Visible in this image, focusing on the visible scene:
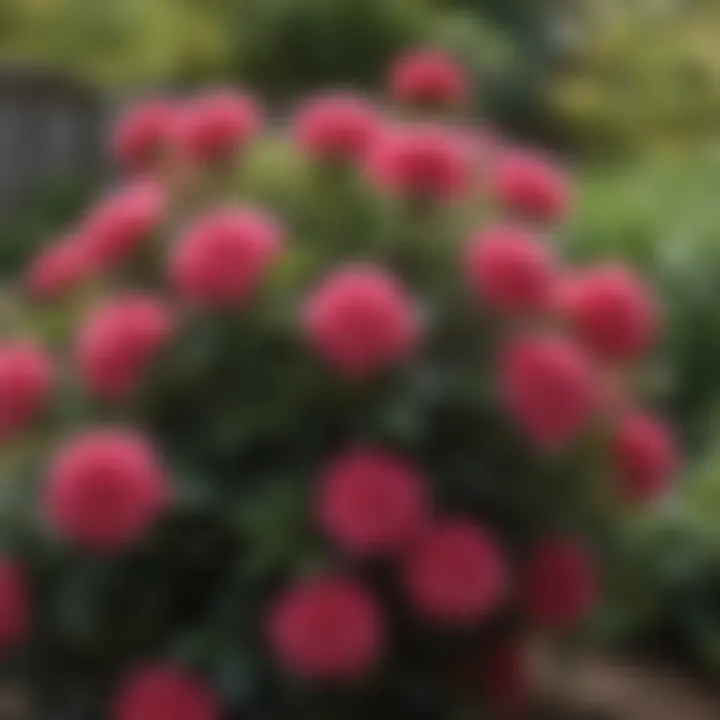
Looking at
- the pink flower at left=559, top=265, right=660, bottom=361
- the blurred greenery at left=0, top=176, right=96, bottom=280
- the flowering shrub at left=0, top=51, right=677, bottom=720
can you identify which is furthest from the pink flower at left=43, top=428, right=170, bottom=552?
the blurred greenery at left=0, top=176, right=96, bottom=280

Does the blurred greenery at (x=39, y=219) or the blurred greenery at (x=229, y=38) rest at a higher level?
the blurred greenery at (x=229, y=38)

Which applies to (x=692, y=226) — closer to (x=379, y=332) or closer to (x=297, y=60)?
(x=379, y=332)

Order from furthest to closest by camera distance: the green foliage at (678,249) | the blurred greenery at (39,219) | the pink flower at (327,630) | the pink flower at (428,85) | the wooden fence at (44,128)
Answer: the wooden fence at (44,128), the blurred greenery at (39,219), the green foliage at (678,249), the pink flower at (428,85), the pink flower at (327,630)

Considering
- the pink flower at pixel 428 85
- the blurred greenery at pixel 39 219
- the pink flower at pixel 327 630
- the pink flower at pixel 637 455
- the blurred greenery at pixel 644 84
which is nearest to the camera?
the pink flower at pixel 327 630

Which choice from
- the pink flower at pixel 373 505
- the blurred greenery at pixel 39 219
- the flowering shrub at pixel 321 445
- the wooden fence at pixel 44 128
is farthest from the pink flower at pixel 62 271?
the wooden fence at pixel 44 128

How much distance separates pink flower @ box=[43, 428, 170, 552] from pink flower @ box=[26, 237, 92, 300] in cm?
26

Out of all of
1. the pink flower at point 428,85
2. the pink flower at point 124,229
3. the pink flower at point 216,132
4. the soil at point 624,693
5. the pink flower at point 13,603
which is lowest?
the soil at point 624,693

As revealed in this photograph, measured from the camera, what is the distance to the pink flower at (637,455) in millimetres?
2107

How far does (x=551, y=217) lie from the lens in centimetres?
223

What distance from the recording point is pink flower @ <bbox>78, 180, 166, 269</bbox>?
2.12 meters

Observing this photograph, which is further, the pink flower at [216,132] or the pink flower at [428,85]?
the pink flower at [428,85]

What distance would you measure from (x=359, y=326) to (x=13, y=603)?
461 millimetres

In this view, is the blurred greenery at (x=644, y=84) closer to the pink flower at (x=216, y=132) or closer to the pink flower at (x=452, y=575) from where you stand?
the pink flower at (x=216, y=132)

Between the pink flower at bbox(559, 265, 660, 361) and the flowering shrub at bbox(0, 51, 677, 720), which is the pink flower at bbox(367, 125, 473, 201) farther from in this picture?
the pink flower at bbox(559, 265, 660, 361)
